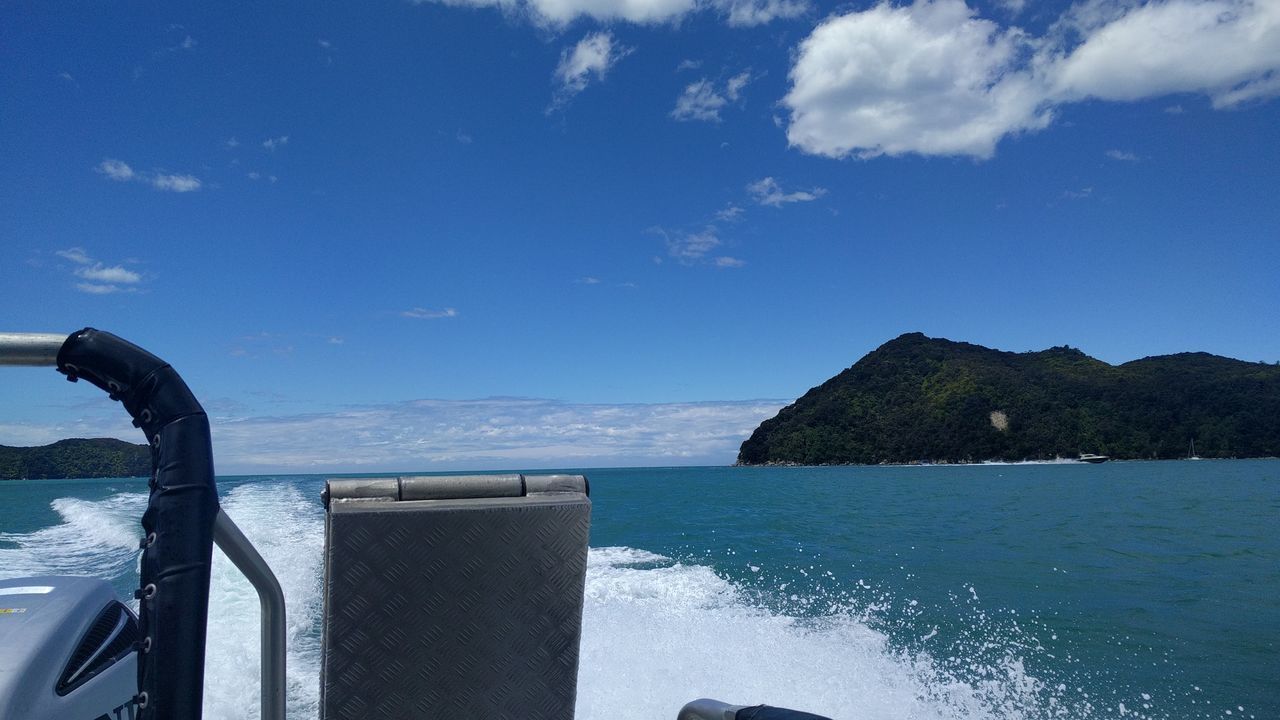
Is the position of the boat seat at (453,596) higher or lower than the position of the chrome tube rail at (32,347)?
lower

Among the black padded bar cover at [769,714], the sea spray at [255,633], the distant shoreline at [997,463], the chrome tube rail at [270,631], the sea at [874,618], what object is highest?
the chrome tube rail at [270,631]

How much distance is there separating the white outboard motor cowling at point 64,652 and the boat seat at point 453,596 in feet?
1.41

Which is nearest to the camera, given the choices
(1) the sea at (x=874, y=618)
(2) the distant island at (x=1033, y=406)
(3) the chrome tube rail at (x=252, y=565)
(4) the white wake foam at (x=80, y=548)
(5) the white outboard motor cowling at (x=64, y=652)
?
(3) the chrome tube rail at (x=252, y=565)

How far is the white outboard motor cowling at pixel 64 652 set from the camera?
1.49 m

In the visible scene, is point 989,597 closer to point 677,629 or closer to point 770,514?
point 677,629

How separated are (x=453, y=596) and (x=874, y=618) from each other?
9.92 metres

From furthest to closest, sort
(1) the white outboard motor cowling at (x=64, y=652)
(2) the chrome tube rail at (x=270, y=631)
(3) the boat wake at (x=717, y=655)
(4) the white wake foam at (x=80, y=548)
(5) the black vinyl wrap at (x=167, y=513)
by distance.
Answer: (4) the white wake foam at (x=80, y=548) → (3) the boat wake at (x=717, y=655) → (1) the white outboard motor cowling at (x=64, y=652) → (2) the chrome tube rail at (x=270, y=631) → (5) the black vinyl wrap at (x=167, y=513)

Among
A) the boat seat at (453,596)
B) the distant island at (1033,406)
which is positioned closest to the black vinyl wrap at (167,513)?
the boat seat at (453,596)

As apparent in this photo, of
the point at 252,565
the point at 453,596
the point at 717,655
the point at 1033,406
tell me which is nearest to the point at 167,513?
the point at 252,565

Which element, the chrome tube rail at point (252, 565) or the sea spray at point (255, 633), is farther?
the sea spray at point (255, 633)

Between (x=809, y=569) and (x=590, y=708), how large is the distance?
966cm

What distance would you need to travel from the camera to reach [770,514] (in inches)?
1202

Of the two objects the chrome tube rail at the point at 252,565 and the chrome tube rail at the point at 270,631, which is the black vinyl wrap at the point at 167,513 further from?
the chrome tube rail at the point at 270,631

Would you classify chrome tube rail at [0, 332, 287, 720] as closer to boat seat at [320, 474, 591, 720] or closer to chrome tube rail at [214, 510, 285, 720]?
chrome tube rail at [214, 510, 285, 720]
